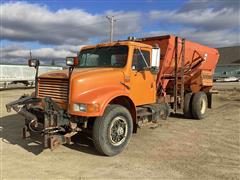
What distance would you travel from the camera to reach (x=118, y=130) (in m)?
6.60

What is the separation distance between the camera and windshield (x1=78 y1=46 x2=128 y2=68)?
7.31m

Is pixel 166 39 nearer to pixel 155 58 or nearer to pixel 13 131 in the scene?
pixel 155 58

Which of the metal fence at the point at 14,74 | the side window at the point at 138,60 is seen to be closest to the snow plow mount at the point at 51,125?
the side window at the point at 138,60

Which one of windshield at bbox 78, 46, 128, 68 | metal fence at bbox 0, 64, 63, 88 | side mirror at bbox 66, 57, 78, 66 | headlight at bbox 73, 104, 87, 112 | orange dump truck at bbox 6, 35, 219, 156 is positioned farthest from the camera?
metal fence at bbox 0, 64, 63, 88

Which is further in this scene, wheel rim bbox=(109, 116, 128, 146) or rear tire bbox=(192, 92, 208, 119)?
rear tire bbox=(192, 92, 208, 119)

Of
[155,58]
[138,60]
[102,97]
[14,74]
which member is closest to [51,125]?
[102,97]

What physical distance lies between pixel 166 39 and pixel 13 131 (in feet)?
17.4

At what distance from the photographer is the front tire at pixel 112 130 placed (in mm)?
6199

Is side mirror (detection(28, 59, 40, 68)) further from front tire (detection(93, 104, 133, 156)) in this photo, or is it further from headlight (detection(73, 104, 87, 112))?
front tire (detection(93, 104, 133, 156))

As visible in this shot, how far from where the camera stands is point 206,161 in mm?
6074

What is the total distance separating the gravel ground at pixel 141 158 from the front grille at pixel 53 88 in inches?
48.6

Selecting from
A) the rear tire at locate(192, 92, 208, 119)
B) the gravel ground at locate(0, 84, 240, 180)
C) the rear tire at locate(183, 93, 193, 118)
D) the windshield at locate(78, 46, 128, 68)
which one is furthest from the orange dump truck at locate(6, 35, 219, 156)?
the rear tire at locate(192, 92, 208, 119)

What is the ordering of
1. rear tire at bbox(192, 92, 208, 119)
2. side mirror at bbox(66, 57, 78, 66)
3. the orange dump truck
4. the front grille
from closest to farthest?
1. side mirror at bbox(66, 57, 78, 66)
2. the orange dump truck
3. the front grille
4. rear tire at bbox(192, 92, 208, 119)

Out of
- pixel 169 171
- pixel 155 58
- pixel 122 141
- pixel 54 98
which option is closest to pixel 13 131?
pixel 54 98
